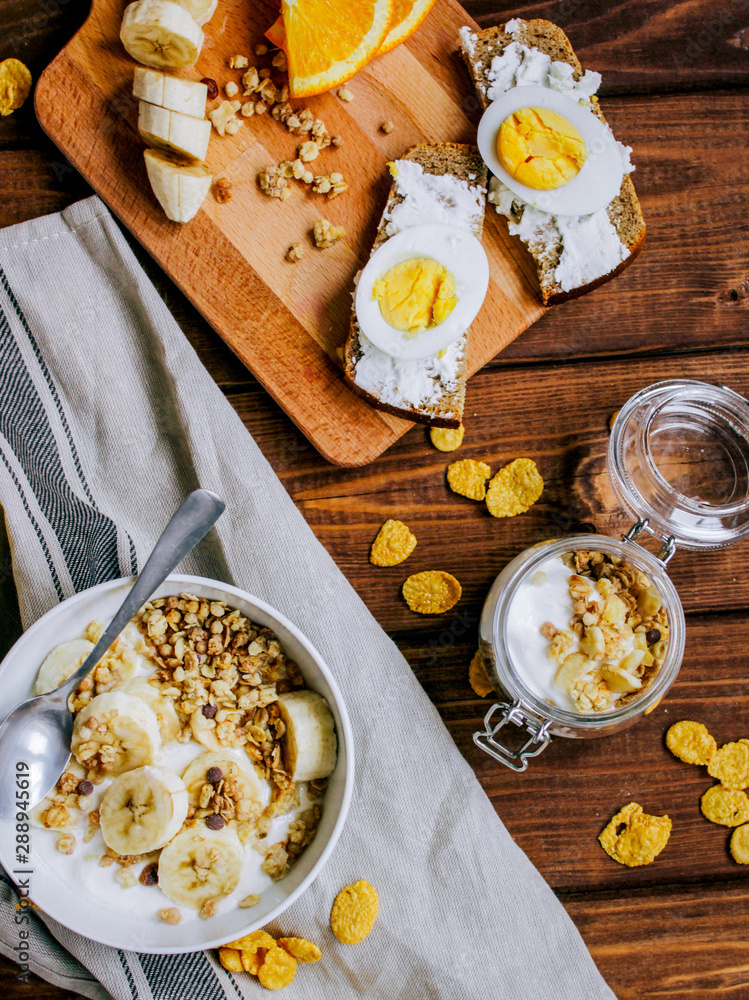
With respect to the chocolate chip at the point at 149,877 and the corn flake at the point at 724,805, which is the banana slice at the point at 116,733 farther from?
the corn flake at the point at 724,805

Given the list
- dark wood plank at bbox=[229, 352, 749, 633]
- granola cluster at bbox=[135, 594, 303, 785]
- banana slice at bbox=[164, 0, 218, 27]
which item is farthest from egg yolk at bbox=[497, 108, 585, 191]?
granola cluster at bbox=[135, 594, 303, 785]

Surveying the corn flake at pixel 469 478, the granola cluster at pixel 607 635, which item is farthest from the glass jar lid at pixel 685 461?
the corn flake at pixel 469 478

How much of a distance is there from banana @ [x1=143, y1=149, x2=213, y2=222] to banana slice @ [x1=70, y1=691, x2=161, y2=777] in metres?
0.91

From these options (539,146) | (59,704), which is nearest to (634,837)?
(59,704)

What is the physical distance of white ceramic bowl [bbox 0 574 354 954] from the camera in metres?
1.29

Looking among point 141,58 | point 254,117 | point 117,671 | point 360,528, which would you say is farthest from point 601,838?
point 141,58

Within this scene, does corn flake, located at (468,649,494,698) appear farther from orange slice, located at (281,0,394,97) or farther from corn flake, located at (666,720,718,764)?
orange slice, located at (281,0,394,97)

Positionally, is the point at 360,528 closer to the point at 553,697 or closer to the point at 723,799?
the point at 553,697

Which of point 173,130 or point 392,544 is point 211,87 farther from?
point 392,544

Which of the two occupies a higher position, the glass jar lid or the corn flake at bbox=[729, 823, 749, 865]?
the glass jar lid

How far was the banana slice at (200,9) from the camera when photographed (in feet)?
4.82

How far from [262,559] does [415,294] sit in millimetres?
597

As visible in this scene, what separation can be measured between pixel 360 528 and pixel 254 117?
0.87 m

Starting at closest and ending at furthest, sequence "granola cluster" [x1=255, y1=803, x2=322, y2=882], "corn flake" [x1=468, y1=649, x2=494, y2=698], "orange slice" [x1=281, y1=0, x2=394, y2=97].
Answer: "granola cluster" [x1=255, y1=803, x2=322, y2=882]
"orange slice" [x1=281, y1=0, x2=394, y2=97]
"corn flake" [x1=468, y1=649, x2=494, y2=698]
